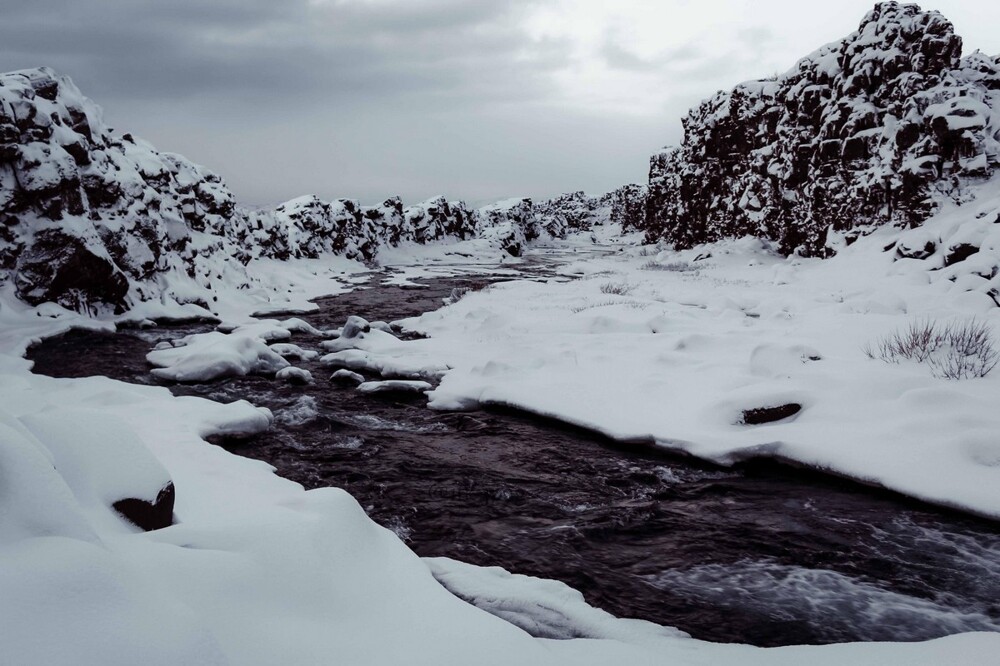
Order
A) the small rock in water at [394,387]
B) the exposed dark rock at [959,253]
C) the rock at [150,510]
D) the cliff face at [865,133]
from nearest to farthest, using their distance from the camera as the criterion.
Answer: the rock at [150,510]
the small rock in water at [394,387]
the exposed dark rock at [959,253]
the cliff face at [865,133]

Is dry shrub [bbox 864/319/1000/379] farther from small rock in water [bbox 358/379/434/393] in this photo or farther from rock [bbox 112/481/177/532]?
rock [bbox 112/481/177/532]

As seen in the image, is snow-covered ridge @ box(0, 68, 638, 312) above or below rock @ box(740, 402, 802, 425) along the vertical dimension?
above

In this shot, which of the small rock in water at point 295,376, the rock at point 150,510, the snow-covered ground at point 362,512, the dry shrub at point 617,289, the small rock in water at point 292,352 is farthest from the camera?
the dry shrub at point 617,289

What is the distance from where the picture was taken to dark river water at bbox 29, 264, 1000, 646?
147 inches

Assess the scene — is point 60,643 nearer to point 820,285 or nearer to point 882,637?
point 882,637

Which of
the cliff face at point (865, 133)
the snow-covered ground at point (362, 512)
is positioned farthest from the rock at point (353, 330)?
the cliff face at point (865, 133)

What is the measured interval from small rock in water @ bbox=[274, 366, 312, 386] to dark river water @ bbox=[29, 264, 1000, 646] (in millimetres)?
1727

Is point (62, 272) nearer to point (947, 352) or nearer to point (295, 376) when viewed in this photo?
point (295, 376)

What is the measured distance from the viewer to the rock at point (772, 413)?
656cm

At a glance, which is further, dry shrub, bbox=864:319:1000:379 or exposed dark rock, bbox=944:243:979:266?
exposed dark rock, bbox=944:243:979:266

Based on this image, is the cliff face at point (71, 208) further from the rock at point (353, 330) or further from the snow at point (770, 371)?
the snow at point (770, 371)

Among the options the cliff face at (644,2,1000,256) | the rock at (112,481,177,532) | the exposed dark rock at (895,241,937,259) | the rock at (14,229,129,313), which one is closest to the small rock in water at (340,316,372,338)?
the rock at (14,229,129,313)

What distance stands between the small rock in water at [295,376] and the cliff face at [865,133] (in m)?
18.5

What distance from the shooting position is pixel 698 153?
32969 mm
